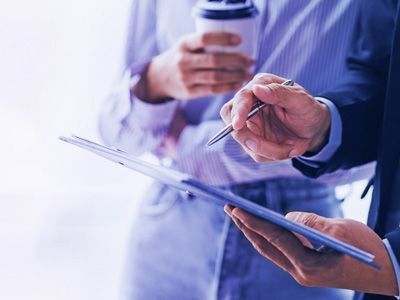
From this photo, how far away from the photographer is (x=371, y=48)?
3.89 feet

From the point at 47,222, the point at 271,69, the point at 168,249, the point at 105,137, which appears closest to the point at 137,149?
the point at 105,137

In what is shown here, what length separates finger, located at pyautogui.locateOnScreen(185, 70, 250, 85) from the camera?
1.29 meters

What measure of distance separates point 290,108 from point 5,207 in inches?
40.3

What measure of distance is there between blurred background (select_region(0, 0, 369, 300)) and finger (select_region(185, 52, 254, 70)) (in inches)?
9.0

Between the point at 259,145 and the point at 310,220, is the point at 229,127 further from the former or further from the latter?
the point at 310,220

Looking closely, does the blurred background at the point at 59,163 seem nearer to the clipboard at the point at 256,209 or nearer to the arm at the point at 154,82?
the arm at the point at 154,82

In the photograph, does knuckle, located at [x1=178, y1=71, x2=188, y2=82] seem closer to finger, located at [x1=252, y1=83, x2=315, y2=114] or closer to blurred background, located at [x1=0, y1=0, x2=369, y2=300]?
blurred background, located at [x1=0, y1=0, x2=369, y2=300]

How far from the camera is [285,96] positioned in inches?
36.9

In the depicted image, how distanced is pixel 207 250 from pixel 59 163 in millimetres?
476

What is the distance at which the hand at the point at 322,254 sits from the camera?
770 millimetres

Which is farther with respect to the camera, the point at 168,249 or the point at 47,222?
the point at 47,222

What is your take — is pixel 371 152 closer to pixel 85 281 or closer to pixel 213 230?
pixel 213 230

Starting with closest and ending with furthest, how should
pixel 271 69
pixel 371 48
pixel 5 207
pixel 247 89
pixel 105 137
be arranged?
pixel 247 89 → pixel 371 48 → pixel 271 69 → pixel 105 137 → pixel 5 207

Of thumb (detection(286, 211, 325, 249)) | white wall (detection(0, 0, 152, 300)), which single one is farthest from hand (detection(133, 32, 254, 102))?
thumb (detection(286, 211, 325, 249))
